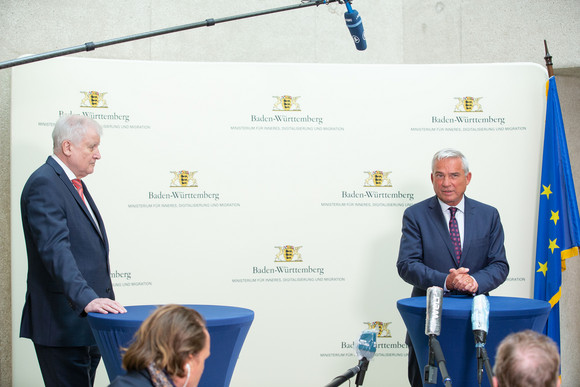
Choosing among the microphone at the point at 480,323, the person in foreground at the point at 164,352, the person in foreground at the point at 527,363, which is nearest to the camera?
the person in foreground at the point at 527,363

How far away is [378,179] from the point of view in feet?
16.1

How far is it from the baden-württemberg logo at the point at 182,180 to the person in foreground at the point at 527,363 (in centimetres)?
333

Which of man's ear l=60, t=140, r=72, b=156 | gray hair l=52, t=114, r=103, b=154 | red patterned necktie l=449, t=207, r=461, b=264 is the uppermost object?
gray hair l=52, t=114, r=103, b=154

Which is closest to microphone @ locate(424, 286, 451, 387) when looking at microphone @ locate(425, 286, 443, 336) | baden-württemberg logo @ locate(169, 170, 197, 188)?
microphone @ locate(425, 286, 443, 336)

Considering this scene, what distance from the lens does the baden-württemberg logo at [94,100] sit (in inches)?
185

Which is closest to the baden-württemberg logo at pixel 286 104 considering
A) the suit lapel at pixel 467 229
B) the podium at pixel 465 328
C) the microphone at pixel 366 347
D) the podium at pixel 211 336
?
the suit lapel at pixel 467 229

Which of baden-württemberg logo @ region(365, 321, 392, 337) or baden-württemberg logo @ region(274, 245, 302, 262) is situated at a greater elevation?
baden-württemberg logo @ region(274, 245, 302, 262)

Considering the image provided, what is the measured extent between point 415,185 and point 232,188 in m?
1.28

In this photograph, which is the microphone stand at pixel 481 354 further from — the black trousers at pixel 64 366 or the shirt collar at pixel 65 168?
the shirt collar at pixel 65 168

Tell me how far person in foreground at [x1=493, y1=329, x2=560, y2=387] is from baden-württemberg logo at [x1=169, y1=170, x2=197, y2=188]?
3.33 meters

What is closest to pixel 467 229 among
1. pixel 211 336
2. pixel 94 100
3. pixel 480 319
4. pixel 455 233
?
pixel 455 233

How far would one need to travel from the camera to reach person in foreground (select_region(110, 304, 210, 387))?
6.09 ft

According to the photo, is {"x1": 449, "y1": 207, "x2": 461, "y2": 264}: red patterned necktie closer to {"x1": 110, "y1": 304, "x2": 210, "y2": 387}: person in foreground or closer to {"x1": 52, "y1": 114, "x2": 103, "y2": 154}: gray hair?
{"x1": 52, "y1": 114, "x2": 103, "y2": 154}: gray hair

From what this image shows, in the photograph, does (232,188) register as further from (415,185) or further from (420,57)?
(420,57)
